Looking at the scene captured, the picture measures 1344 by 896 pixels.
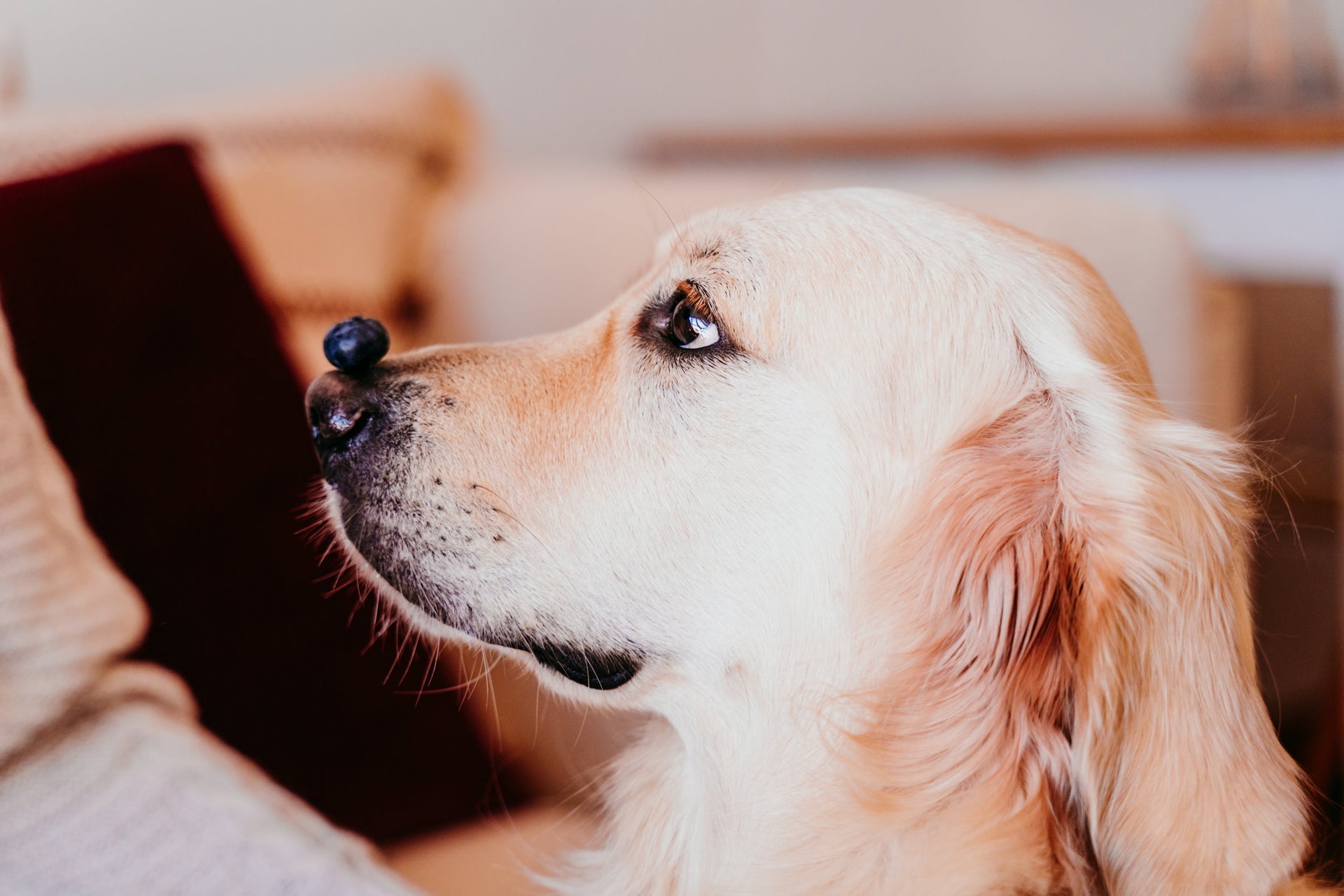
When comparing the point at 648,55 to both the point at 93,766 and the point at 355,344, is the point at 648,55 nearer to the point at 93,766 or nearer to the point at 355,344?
the point at 355,344

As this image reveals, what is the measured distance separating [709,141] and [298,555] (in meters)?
2.21

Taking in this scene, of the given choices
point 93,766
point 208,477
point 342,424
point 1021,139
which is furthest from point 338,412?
point 1021,139

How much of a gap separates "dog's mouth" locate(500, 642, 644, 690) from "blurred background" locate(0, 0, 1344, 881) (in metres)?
0.24

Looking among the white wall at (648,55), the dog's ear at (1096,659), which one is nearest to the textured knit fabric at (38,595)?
the dog's ear at (1096,659)

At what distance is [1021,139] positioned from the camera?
233 centimetres

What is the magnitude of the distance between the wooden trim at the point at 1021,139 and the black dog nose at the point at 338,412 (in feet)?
6.67

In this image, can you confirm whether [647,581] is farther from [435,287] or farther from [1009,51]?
[1009,51]

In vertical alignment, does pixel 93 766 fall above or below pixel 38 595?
below

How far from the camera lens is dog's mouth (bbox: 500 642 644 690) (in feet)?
2.40

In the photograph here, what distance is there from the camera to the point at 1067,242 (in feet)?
3.62

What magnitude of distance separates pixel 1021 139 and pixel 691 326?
191cm

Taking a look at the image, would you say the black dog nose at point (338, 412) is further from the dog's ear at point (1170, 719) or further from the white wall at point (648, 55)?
the white wall at point (648, 55)

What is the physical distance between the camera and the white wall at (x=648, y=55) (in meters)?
1.71

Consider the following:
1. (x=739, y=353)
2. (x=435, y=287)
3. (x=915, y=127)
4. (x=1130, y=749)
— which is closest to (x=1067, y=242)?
(x=739, y=353)
